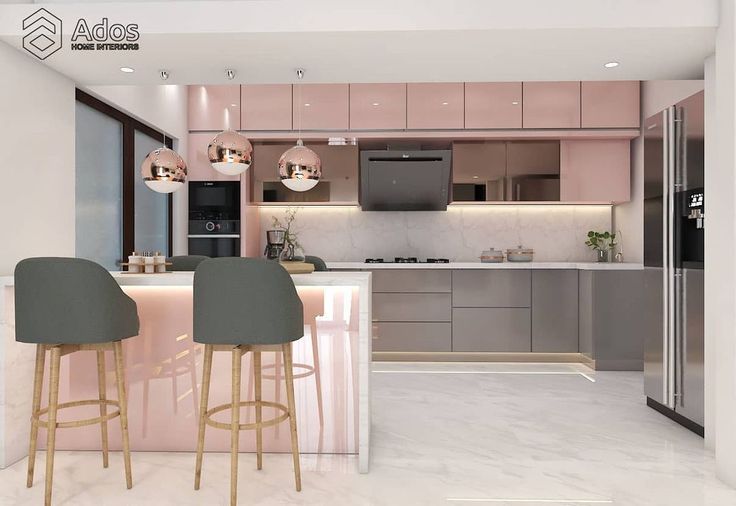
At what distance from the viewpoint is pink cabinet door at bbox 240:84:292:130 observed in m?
5.21

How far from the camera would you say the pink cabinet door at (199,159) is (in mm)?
5184

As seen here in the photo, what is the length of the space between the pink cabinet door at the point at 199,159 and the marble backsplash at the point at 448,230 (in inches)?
29.0

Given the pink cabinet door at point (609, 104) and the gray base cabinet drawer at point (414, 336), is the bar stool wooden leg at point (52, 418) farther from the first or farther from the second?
the pink cabinet door at point (609, 104)

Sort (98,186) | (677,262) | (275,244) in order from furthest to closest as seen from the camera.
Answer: (98,186) < (677,262) < (275,244)

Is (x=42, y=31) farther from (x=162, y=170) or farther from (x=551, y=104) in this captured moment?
(x=551, y=104)

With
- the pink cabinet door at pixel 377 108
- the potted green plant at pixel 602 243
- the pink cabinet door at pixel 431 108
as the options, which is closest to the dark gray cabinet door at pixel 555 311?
the potted green plant at pixel 602 243

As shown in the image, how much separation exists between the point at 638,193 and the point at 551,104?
3.82 feet

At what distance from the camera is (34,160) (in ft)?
9.84

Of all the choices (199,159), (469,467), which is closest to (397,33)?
(469,467)

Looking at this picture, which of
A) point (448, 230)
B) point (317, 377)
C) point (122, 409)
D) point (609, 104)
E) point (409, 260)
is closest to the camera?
point (122, 409)

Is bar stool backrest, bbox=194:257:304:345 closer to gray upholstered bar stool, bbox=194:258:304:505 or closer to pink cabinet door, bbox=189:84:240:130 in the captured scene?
gray upholstered bar stool, bbox=194:258:304:505

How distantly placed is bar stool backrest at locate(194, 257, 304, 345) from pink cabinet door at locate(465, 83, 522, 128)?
11.4 feet

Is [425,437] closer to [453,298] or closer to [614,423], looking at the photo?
[614,423]

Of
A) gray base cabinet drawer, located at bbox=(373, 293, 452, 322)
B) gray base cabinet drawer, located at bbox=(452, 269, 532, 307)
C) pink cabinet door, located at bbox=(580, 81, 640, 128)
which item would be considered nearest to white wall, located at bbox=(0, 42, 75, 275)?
gray base cabinet drawer, located at bbox=(373, 293, 452, 322)
